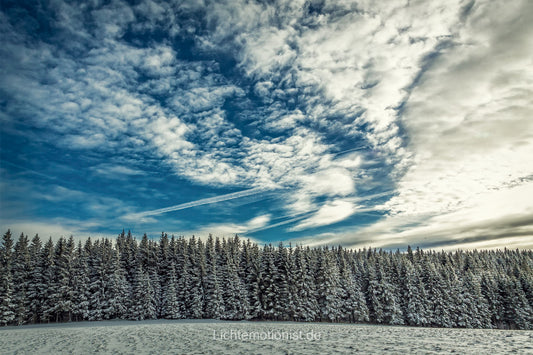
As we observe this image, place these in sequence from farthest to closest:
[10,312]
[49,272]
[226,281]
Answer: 1. [226,281]
2. [49,272]
3. [10,312]

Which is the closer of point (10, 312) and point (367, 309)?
point (10, 312)

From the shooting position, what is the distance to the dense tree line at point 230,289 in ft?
215

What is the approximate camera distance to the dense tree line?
6556 cm

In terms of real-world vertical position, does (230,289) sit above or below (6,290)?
below

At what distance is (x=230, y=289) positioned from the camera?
229ft

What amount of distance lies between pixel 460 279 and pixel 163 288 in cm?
8130

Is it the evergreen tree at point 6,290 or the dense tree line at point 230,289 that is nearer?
the evergreen tree at point 6,290

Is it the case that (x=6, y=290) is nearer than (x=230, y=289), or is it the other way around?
(x=6, y=290)

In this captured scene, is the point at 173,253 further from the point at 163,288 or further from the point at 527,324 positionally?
the point at 527,324

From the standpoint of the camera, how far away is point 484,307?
7938 centimetres

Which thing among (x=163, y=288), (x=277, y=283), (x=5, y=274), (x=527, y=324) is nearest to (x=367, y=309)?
(x=277, y=283)

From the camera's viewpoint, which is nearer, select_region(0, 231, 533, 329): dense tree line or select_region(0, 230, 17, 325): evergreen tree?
select_region(0, 230, 17, 325): evergreen tree

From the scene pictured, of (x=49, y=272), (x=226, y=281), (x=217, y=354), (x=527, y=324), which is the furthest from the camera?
(x=527, y=324)

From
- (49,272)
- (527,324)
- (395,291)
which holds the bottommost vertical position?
(527,324)
